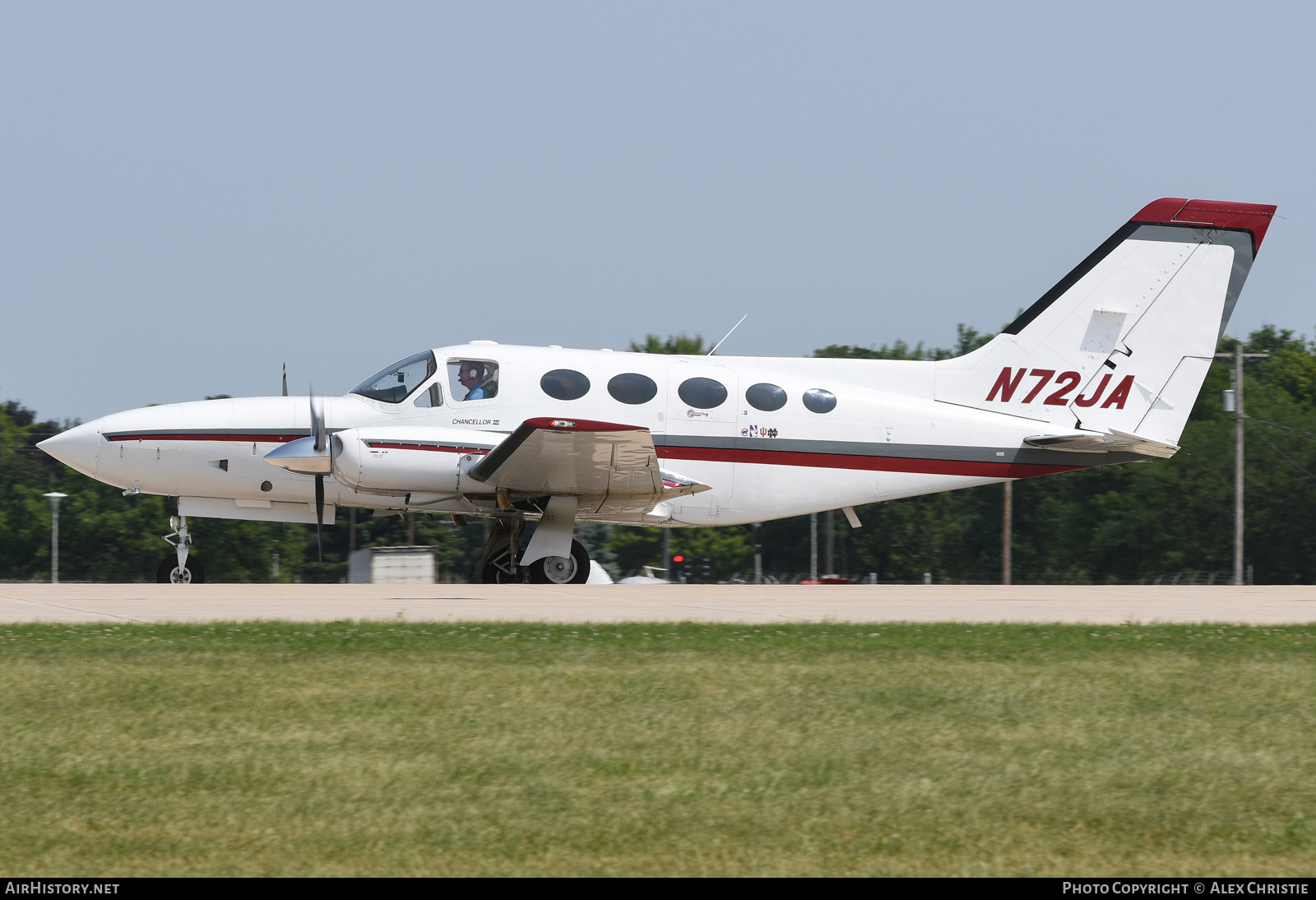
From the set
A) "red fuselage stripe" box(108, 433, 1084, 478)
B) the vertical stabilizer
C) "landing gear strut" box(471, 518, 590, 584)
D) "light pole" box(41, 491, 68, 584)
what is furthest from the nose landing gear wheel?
"light pole" box(41, 491, 68, 584)

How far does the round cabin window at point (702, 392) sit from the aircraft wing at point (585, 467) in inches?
42.2

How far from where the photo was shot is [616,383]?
17609mm

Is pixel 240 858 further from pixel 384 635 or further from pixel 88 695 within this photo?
pixel 384 635

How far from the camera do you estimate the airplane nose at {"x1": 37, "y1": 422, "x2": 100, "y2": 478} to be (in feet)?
57.3

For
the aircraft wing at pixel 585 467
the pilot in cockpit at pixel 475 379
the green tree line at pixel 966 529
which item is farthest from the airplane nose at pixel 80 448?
the green tree line at pixel 966 529

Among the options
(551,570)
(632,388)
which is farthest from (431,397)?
(551,570)

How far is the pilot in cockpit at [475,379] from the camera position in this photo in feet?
56.7

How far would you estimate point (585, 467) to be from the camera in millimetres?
16453

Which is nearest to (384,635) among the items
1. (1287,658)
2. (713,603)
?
(713,603)

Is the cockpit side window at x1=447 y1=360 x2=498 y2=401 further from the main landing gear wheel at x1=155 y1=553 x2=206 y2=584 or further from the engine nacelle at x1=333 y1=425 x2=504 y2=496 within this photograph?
the main landing gear wheel at x1=155 y1=553 x2=206 y2=584

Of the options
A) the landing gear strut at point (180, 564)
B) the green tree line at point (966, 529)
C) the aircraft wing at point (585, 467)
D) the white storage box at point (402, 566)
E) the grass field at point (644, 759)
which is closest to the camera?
the grass field at point (644, 759)

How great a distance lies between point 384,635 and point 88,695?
2.81 m

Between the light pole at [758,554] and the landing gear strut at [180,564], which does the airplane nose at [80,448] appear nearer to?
the landing gear strut at [180,564]

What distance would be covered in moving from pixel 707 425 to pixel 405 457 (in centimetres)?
424
